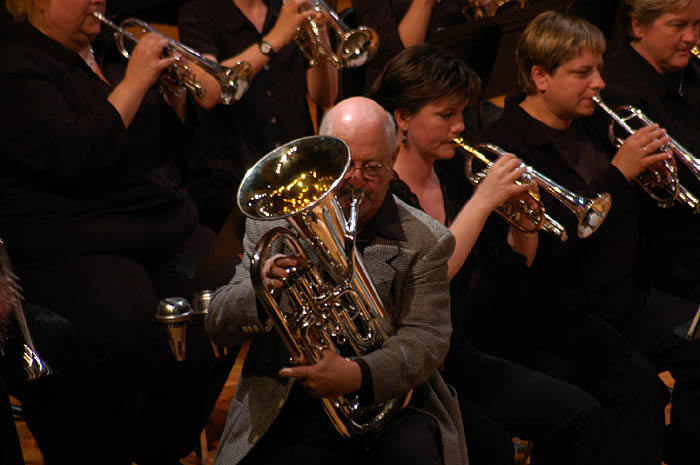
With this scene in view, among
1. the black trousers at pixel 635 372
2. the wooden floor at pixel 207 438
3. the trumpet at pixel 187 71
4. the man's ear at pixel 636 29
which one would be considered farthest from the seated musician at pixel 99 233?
the man's ear at pixel 636 29

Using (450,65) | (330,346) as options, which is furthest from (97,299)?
(450,65)

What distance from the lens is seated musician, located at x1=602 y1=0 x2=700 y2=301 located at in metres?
3.15

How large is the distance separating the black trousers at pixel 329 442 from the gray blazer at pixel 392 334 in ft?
0.17

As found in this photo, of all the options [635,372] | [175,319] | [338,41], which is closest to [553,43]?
[338,41]

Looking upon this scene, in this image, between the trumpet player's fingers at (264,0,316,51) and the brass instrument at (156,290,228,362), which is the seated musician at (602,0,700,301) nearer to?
the trumpet player's fingers at (264,0,316,51)

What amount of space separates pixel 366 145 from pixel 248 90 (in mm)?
1310

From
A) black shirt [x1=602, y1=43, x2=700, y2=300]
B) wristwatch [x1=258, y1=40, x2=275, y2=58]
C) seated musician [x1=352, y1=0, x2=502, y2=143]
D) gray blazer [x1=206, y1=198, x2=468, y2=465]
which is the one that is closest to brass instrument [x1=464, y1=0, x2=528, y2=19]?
seated musician [x1=352, y1=0, x2=502, y2=143]

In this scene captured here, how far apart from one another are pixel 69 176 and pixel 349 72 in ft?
5.42

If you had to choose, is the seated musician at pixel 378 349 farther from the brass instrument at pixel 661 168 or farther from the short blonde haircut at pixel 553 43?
the brass instrument at pixel 661 168

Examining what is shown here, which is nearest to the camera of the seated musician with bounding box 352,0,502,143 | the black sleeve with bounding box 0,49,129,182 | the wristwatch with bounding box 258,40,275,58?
the black sleeve with bounding box 0,49,129,182

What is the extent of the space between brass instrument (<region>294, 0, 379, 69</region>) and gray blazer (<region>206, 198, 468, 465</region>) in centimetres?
129

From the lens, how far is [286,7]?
311cm

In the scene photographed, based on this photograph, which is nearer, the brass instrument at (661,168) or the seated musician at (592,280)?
the seated musician at (592,280)

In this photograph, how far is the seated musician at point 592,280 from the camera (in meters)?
2.60
